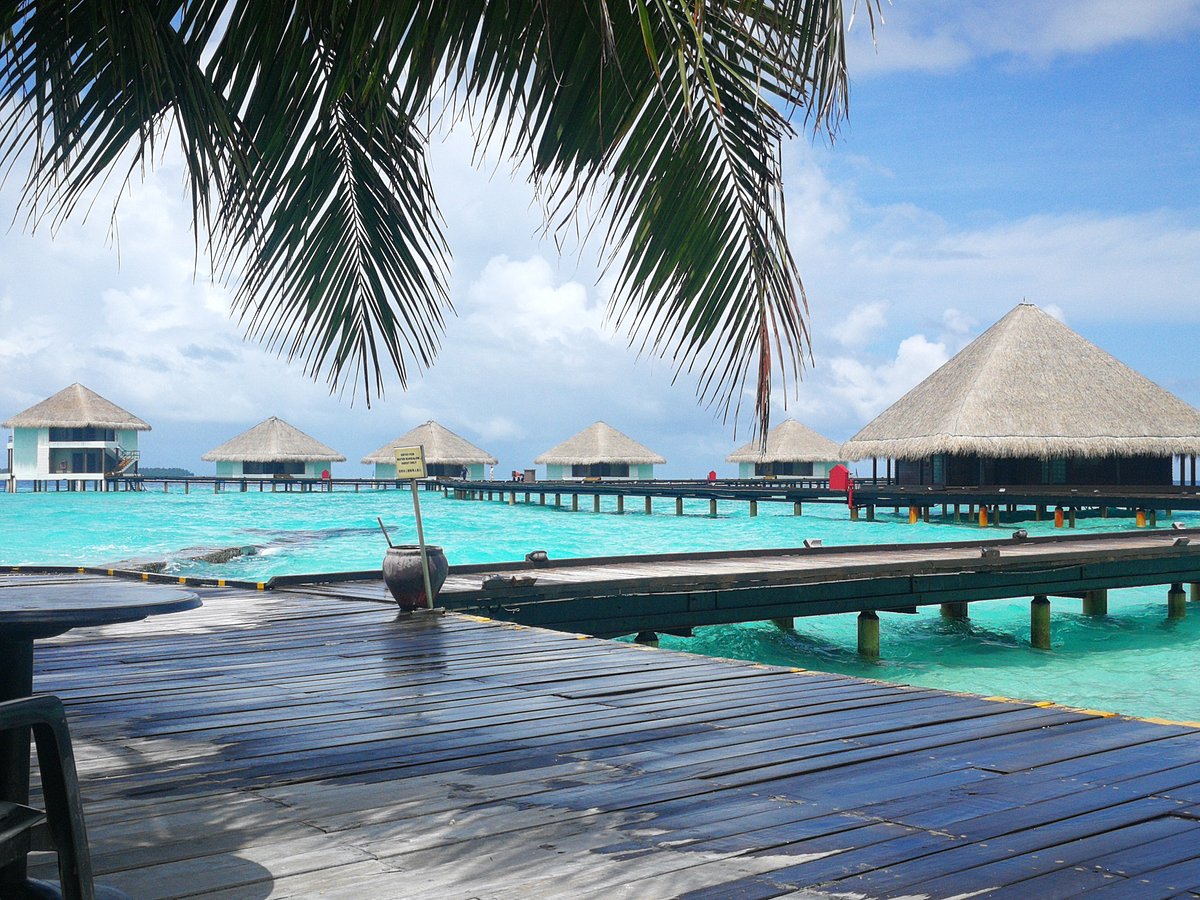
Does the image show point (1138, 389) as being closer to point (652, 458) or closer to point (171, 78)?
point (652, 458)

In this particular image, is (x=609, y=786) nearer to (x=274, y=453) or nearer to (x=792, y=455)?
(x=792, y=455)

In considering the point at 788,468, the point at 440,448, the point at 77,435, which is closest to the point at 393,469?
the point at 440,448

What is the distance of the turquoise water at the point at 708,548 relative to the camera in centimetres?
1105

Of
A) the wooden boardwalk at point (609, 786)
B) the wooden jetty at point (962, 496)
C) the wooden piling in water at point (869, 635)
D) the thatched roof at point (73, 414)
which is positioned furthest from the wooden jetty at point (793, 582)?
the thatched roof at point (73, 414)

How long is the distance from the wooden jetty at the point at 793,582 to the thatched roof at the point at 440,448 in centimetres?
4063

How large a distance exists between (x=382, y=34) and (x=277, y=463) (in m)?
56.3

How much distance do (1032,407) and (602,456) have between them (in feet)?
72.8

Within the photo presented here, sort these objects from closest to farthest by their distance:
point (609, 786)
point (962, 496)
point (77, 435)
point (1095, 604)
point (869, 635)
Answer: point (609, 786)
point (869, 635)
point (1095, 604)
point (962, 496)
point (77, 435)

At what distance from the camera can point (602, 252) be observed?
359 cm

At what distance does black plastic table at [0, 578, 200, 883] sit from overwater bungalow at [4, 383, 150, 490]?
179ft

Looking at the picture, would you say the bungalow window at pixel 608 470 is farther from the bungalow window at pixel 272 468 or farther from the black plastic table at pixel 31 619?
the black plastic table at pixel 31 619

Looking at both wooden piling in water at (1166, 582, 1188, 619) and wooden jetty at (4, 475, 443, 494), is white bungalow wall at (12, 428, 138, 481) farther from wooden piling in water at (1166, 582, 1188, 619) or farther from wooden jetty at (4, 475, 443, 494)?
wooden piling in water at (1166, 582, 1188, 619)

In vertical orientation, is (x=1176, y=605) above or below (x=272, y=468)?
below

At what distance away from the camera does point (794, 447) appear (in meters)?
50.4
